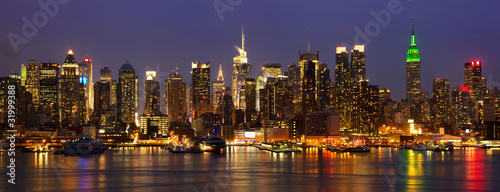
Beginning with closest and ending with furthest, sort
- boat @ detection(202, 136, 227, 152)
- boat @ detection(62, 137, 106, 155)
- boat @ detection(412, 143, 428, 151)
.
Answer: boat @ detection(62, 137, 106, 155)
boat @ detection(202, 136, 227, 152)
boat @ detection(412, 143, 428, 151)

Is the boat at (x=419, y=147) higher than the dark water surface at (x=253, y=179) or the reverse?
the reverse

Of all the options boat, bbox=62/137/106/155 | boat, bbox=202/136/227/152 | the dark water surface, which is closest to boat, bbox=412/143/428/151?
boat, bbox=202/136/227/152

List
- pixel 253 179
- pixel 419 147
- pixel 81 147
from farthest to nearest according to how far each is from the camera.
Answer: pixel 419 147
pixel 81 147
pixel 253 179

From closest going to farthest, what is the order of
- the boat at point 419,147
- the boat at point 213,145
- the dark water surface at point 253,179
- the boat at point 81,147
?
1. the dark water surface at point 253,179
2. the boat at point 81,147
3. the boat at point 213,145
4. the boat at point 419,147

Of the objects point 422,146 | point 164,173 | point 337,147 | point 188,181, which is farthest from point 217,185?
point 422,146

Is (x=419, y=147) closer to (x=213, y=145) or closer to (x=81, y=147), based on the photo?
(x=213, y=145)

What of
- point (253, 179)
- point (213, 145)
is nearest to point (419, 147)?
point (213, 145)

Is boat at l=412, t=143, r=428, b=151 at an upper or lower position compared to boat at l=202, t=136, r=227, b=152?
lower

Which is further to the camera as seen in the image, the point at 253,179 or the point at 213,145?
the point at 213,145

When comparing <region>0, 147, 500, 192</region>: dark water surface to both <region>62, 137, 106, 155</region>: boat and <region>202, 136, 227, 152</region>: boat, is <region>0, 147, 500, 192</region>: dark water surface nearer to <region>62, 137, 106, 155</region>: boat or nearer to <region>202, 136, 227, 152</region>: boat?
<region>62, 137, 106, 155</region>: boat

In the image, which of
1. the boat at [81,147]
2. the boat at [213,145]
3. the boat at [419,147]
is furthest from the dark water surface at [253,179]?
the boat at [419,147]

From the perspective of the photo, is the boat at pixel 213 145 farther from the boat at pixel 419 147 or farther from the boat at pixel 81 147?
the boat at pixel 419 147
